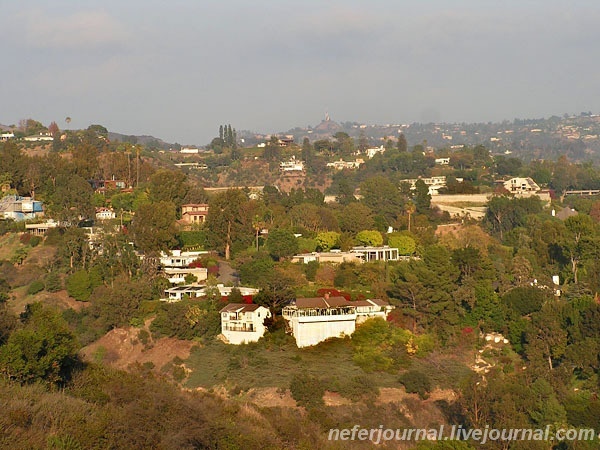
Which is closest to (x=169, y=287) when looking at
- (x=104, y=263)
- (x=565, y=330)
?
(x=104, y=263)

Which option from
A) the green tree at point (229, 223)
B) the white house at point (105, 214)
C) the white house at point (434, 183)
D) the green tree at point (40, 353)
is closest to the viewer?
the green tree at point (40, 353)

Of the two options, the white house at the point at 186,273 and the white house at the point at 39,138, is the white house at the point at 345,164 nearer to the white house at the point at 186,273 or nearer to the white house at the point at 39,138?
the white house at the point at 39,138

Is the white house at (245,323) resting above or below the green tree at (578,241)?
below

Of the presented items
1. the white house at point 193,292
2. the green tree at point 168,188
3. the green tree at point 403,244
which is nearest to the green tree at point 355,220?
the green tree at point 403,244

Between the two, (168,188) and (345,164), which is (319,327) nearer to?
(168,188)

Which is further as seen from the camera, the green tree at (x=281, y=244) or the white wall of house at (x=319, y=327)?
the green tree at (x=281, y=244)

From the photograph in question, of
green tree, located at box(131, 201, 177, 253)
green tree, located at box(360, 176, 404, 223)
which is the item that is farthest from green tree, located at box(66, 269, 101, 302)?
green tree, located at box(360, 176, 404, 223)

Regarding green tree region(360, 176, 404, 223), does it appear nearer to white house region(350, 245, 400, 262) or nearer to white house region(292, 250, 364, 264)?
white house region(350, 245, 400, 262)
